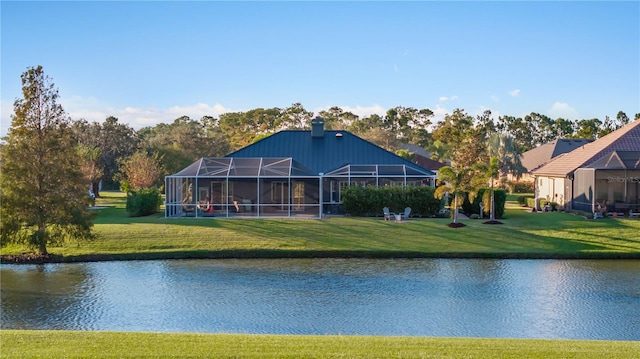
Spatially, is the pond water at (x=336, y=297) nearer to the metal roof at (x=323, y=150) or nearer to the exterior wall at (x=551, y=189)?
the exterior wall at (x=551, y=189)

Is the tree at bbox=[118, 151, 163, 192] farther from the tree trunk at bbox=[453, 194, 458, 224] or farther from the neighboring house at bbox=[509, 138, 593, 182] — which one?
the neighboring house at bbox=[509, 138, 593, 182]

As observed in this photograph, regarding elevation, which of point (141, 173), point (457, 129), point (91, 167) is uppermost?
point (457, 129)

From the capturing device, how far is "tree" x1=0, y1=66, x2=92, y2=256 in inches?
771

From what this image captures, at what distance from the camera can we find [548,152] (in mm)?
50250

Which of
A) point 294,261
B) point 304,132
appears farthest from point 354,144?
point 294,261

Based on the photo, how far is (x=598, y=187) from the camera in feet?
95.5

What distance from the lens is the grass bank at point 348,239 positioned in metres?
20.8

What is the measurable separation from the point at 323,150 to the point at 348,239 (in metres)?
12.7

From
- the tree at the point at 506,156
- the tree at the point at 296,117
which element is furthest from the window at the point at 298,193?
the tree at the point at 296,117

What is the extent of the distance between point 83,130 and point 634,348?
195 ft

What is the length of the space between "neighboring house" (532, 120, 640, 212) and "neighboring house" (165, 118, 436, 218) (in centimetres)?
743

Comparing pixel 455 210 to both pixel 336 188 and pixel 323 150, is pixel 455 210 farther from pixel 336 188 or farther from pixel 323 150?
pixel 323 150

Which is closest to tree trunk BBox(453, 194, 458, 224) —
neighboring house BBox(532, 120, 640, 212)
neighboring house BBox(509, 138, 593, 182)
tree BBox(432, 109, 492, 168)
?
neighboring house BBox(532, 120, 640, 212)

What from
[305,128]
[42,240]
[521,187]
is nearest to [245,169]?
[42,240]
